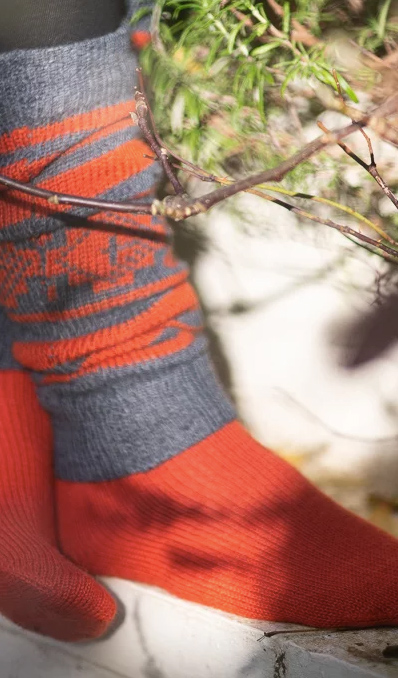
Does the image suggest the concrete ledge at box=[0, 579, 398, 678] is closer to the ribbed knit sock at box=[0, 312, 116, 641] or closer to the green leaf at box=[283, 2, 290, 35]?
the ribbed knit sock at box=[0, 312, 116, 641]

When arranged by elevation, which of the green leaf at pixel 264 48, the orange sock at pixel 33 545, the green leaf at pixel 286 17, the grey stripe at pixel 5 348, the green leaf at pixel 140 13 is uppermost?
the green leaf at pixel 140 13

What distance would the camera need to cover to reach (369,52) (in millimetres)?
344

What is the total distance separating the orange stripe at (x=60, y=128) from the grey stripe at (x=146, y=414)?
0.56ft

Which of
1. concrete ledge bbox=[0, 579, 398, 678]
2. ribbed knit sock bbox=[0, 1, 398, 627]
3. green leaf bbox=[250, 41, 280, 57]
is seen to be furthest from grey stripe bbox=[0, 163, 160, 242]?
concrete ledge bbox=[0, 579, 398, 678]

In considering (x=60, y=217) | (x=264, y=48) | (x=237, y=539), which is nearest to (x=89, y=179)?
(x=60, y=217)

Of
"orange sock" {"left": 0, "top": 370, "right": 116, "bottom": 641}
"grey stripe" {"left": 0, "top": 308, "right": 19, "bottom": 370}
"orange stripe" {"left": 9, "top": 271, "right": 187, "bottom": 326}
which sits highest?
"orange stripe" {"left": 9, "top": 271, "right": 187, "bottom": 326}

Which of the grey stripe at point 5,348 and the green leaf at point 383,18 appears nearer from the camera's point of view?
the green leaf at point 383,18

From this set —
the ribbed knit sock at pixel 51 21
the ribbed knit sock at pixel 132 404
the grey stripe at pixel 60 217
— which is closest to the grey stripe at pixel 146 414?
the ribbed knit sock at pixel 132 404

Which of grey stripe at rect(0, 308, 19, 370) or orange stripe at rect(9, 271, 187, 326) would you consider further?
grey stripe at rect(0, 308, 19, 370)

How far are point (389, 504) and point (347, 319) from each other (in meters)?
0.15

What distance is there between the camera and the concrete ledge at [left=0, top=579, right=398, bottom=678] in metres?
0.37

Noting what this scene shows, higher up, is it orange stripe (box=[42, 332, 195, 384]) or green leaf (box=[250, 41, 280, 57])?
green leaf (box=[250, 41, 280, 57])

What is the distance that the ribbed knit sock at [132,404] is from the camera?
0.42m

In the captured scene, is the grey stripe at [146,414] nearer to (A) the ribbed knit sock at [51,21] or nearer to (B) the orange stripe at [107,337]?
(B) the orange stripe at [107,337]
